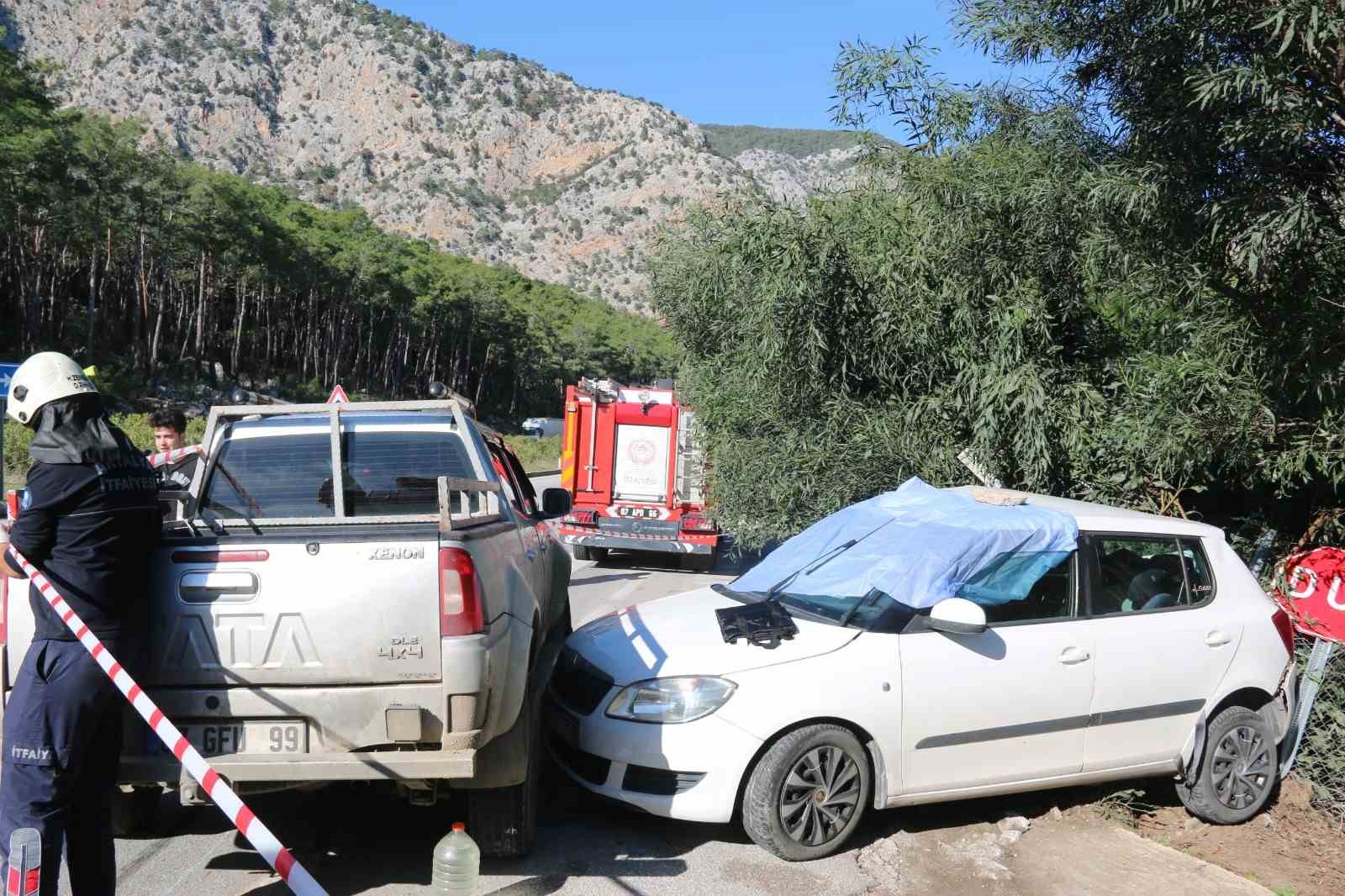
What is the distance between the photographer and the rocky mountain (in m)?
138

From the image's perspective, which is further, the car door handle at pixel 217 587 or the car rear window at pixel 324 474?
the car rear window at pixel 324 474

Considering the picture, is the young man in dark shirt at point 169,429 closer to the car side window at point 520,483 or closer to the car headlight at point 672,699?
the car side window at point 520,483

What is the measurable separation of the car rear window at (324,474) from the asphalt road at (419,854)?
1520mm

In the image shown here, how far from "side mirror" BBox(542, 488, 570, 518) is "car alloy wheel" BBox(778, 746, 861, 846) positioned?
2837 mm

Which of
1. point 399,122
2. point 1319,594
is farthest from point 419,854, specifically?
point 399,122

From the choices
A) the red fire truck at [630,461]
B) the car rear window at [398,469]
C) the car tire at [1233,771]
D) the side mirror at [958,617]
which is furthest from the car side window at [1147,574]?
the red fire truck at [630,461]

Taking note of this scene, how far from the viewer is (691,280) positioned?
45.5 feet

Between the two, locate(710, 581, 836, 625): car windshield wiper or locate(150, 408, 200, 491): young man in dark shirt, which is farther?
locate(150, 408, 200, 491): young man in dark shirt

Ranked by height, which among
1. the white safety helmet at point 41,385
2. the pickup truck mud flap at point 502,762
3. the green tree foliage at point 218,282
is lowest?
the pickup truck mud flap at point 502,762

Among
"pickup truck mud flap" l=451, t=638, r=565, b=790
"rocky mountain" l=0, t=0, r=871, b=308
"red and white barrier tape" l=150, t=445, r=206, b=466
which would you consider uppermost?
"rocky mountain" l=0, t=0, r=871, b=308

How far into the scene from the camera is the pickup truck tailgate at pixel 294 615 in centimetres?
405

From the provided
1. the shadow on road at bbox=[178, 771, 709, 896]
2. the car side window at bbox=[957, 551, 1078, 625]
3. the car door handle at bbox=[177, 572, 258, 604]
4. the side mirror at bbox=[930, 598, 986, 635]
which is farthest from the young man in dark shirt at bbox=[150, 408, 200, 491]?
the car side window at bbox=[957, 551, 1078, 625]

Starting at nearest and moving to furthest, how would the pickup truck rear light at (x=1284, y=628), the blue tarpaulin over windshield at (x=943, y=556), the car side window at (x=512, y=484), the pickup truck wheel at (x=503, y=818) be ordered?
1. the pickup truck wheel at (x=503, y=818)
2. the blue tarpaulin over windshield at (x=943, y=556)
3. the pickup truck rear light at (x=1284, y=628)
4. the car side window at (x=512, y=484)

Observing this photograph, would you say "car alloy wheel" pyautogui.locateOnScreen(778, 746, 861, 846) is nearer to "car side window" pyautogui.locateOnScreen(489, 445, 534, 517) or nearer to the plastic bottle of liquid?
the plastic bottle of liquid
